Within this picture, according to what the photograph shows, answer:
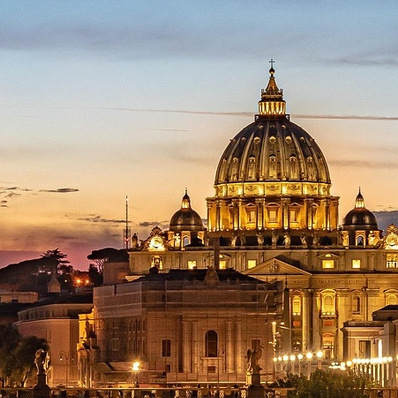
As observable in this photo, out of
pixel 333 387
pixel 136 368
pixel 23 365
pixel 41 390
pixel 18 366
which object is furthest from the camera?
pixel 136 368

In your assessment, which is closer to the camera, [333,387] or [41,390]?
[333,387]

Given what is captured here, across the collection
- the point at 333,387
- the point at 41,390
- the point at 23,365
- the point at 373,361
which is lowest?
the point at 333,387

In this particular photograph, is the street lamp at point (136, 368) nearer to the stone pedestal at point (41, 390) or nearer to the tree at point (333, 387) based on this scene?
the stone pedestal at point (41, 390)

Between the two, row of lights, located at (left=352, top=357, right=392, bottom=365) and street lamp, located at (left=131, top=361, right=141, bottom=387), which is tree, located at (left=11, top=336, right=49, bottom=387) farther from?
row of lights, located at (left=352, top=357, right=392, bottom=365)

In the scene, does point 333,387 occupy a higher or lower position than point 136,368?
lower

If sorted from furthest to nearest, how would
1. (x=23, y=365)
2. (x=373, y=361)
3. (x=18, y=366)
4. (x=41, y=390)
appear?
(x=23, y=365) < (x=18, y=366) < (x=373, y=361) < (x=41, y=390)

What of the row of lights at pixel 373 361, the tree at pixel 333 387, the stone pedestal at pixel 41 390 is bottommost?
the tree at pixel 333 387

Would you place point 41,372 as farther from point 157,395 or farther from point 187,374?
point 187,374

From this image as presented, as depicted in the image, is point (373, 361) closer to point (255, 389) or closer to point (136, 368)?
point (136, 368)

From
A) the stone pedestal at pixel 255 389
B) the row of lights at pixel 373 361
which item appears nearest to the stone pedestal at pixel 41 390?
the stone pedestal at pixel 255 389

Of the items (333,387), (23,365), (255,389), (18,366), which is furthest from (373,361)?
(333,387)

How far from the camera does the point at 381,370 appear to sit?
606 ft

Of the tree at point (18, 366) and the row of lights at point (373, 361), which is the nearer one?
the row of lights at point (373, 361)

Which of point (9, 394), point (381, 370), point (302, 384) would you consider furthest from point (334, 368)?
point (302, 384)
